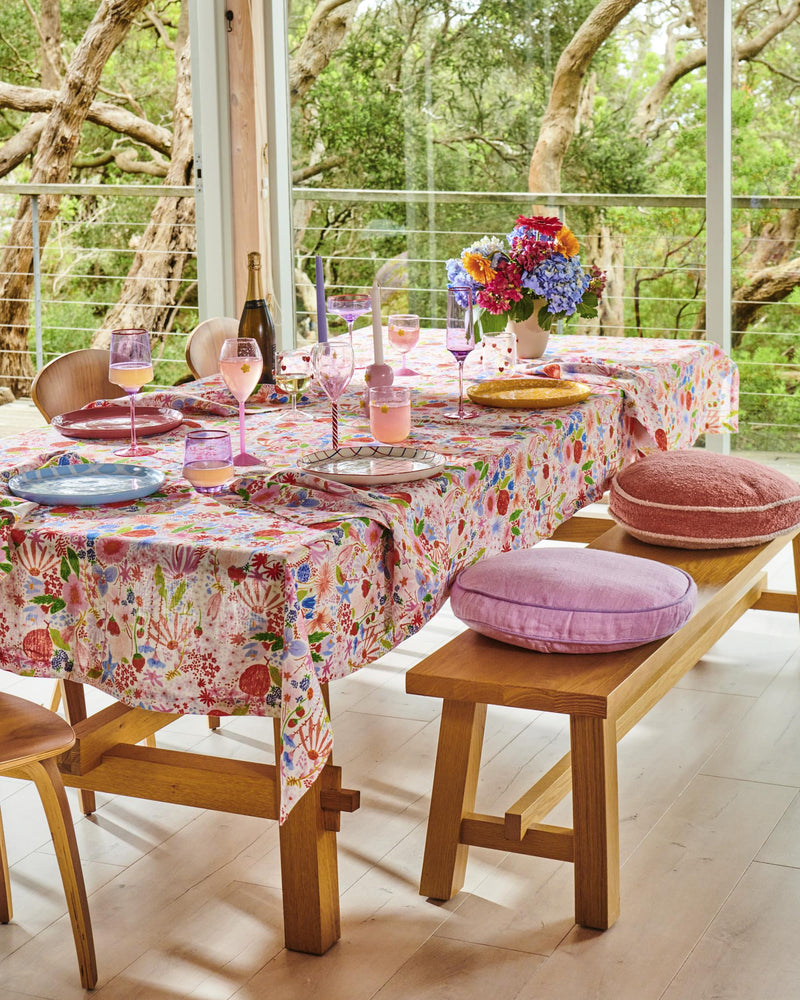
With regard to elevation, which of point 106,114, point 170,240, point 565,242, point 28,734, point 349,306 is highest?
point 106,114

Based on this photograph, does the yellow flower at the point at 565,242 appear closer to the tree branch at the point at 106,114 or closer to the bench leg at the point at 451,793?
the bench leg at the point at 451,793

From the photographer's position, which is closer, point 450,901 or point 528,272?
point 450,901

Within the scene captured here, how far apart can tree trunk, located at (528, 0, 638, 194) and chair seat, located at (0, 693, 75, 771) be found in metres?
3.41

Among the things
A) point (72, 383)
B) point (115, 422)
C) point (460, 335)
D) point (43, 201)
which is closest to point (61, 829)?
point (115, 422)

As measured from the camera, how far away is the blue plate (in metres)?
1.89

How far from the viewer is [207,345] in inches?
129

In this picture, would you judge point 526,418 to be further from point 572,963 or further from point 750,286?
point 750,286

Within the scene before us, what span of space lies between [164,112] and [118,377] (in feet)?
18.7

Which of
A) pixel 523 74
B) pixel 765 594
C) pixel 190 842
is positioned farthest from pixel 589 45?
pixel 190 842

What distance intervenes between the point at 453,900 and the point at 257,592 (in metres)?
0.74

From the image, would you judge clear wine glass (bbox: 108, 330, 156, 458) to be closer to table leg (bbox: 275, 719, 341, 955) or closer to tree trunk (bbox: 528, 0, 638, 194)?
table leg (bbox: 275, 719, 341, 955)

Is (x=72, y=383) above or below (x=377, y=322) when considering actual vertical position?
below

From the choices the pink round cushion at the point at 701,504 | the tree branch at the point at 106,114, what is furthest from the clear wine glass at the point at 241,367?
the tree branch at the point at 106,114

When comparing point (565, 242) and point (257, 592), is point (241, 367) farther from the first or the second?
point (565, 242)
